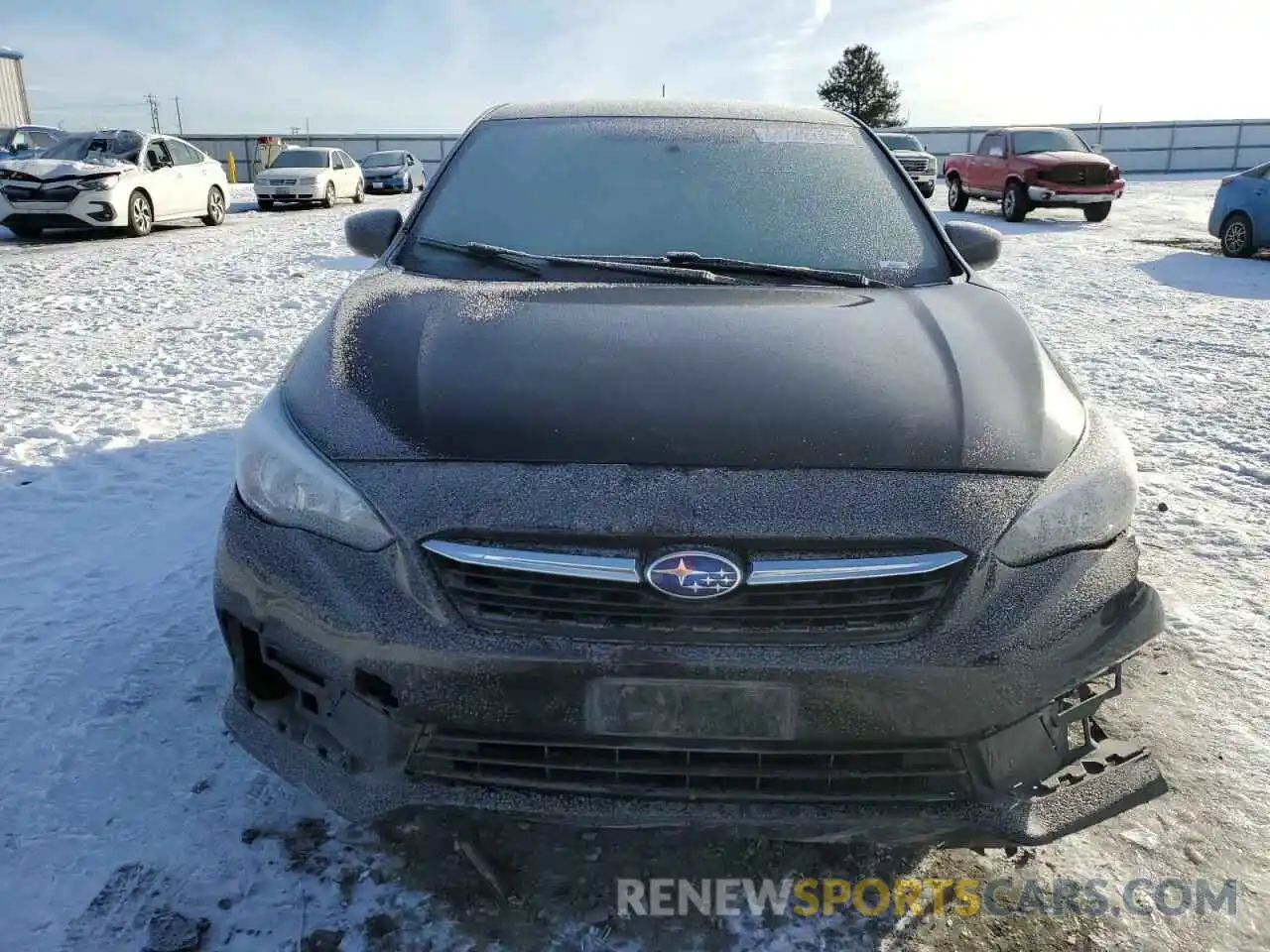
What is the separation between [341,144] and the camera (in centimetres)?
3622

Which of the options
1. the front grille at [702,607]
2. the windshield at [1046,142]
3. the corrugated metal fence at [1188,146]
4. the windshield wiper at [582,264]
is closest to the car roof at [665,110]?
the windshield wiper at [582,264]

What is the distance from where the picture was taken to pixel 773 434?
1791 millimetres

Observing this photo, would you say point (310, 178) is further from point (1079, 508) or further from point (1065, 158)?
point (1079, 508)

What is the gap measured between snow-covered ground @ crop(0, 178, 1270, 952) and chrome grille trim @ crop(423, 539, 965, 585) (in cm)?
78

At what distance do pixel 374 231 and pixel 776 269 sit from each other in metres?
1.38

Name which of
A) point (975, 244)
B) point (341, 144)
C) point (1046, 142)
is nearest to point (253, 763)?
point (975, 244)

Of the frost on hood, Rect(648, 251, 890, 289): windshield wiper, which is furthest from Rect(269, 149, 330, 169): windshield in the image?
Rect(648, 251, 890, 289): windshield wiper

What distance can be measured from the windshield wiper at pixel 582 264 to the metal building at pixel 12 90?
132 ft

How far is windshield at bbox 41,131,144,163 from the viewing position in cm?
1343

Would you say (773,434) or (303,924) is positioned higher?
(773,434)

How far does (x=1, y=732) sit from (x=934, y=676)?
2.28 m

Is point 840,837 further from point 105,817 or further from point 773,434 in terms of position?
point 105,817

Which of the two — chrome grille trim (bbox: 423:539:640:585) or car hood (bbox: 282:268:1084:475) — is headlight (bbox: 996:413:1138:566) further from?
chrome grille trim (bbox: 423:539:640:585)

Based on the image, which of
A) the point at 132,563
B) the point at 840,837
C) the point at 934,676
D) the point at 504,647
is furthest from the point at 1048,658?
the point at 132,563
